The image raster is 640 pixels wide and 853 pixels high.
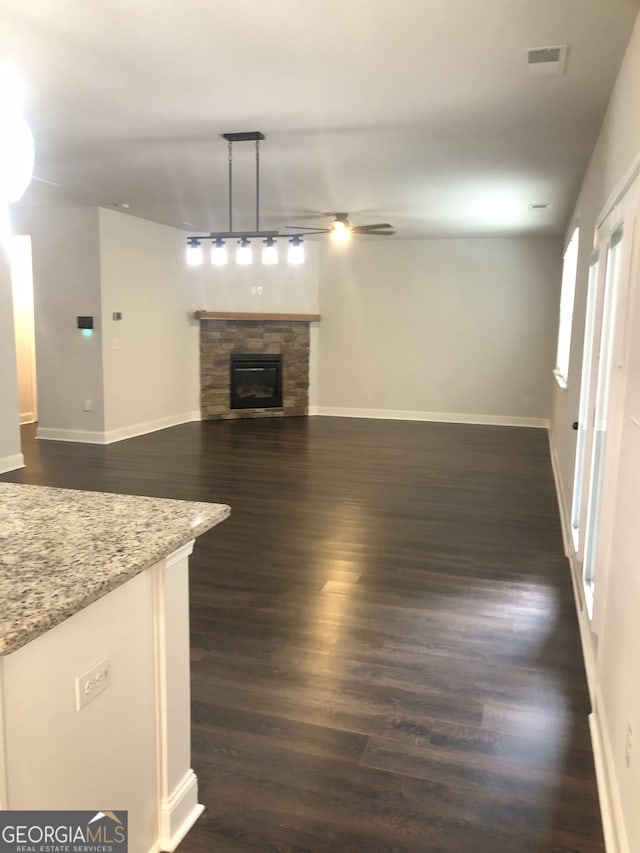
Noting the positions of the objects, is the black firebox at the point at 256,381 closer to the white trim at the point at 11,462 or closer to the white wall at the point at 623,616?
the white trim at the point at 11,462

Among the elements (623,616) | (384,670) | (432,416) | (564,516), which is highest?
(623,616)

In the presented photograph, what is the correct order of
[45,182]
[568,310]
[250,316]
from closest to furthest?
1. [45,182]
2. [568,310]
3. [250,316]

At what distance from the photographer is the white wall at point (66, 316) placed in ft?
23.6

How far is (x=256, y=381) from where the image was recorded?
31.4ft

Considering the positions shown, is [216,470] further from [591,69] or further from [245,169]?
[591,69]

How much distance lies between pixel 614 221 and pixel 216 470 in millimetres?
4337

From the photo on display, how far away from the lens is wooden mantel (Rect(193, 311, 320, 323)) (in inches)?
356

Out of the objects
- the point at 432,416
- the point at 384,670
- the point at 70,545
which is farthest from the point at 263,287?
the point at 70,545

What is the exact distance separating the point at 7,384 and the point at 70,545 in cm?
517

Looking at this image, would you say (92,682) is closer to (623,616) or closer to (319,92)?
(623,616)

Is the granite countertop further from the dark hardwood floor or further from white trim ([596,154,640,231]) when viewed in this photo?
white trim ([596,154,640,231])

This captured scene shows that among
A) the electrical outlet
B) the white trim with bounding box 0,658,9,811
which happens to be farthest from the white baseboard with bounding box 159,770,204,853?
the white trim with bounding box 0,658,9,811

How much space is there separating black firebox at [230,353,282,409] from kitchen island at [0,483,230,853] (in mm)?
7498

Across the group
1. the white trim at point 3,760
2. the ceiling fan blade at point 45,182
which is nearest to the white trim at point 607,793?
the white trim at point 3,760
